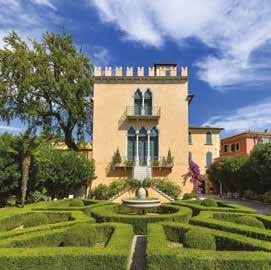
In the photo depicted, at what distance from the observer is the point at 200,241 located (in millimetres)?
8539

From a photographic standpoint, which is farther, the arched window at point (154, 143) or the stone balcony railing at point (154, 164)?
the arched window at point (154, 143)

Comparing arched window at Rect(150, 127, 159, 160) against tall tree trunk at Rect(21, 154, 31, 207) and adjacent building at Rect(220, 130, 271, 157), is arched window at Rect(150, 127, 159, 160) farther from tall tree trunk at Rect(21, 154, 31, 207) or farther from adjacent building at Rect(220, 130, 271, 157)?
adjacent building at Rect(220, 130, 271, 157)

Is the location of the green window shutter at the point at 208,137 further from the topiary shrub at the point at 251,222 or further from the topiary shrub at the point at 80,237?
the topiary shrub at the point at 80,237

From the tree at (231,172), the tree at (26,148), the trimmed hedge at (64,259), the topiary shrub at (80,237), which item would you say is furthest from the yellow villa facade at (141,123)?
the trimmed hedge at (64,259)

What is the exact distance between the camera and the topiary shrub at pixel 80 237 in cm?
897

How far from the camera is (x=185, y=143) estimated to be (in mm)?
29219

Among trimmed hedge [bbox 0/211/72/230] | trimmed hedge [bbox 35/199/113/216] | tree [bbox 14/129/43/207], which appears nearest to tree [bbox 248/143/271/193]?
trimmed hedge [bbox 35/199/113/216]

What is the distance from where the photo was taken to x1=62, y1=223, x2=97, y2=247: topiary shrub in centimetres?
897

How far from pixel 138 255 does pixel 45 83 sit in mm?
22649

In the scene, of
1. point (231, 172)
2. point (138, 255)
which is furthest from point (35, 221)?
point (231, 172)

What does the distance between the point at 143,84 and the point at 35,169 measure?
14080 mm

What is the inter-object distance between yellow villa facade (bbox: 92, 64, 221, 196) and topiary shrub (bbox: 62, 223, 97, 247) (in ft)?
63.3

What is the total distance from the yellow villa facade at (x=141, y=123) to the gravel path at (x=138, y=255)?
17227mm

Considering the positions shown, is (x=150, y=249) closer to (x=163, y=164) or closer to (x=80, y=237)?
(x=80, y=237)
